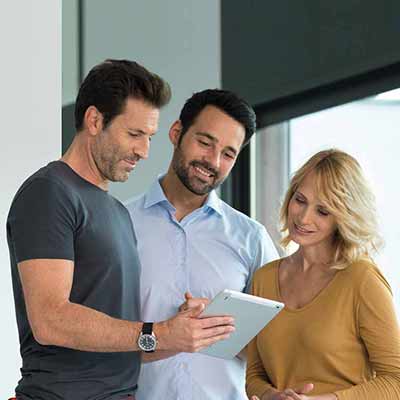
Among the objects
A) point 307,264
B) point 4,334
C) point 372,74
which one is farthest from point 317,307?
point 4,334

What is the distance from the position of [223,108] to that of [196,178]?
24 cm

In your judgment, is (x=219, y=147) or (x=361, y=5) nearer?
(x=219, y=147)

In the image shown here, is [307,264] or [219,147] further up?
[219,147]

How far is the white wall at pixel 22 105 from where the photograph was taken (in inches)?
162

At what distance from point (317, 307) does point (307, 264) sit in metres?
0.15

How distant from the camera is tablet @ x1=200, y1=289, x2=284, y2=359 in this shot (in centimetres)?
219

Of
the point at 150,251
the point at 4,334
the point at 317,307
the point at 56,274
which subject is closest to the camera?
the point at 56,274

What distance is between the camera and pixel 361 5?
376 cm

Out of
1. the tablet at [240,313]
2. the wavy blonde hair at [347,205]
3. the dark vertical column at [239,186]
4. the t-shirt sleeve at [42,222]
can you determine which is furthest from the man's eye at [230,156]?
the dark vertical column at [239,186]

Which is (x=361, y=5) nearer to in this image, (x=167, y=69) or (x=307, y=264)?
(x=167, y=69)

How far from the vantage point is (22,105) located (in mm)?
4215

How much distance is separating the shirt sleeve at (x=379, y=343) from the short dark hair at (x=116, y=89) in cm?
72

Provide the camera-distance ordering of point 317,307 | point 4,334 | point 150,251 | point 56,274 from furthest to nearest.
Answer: point 4,334 < point 150,251 < point 317,307 < point 56,274

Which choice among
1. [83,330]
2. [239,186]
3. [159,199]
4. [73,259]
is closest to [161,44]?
[239,186]
